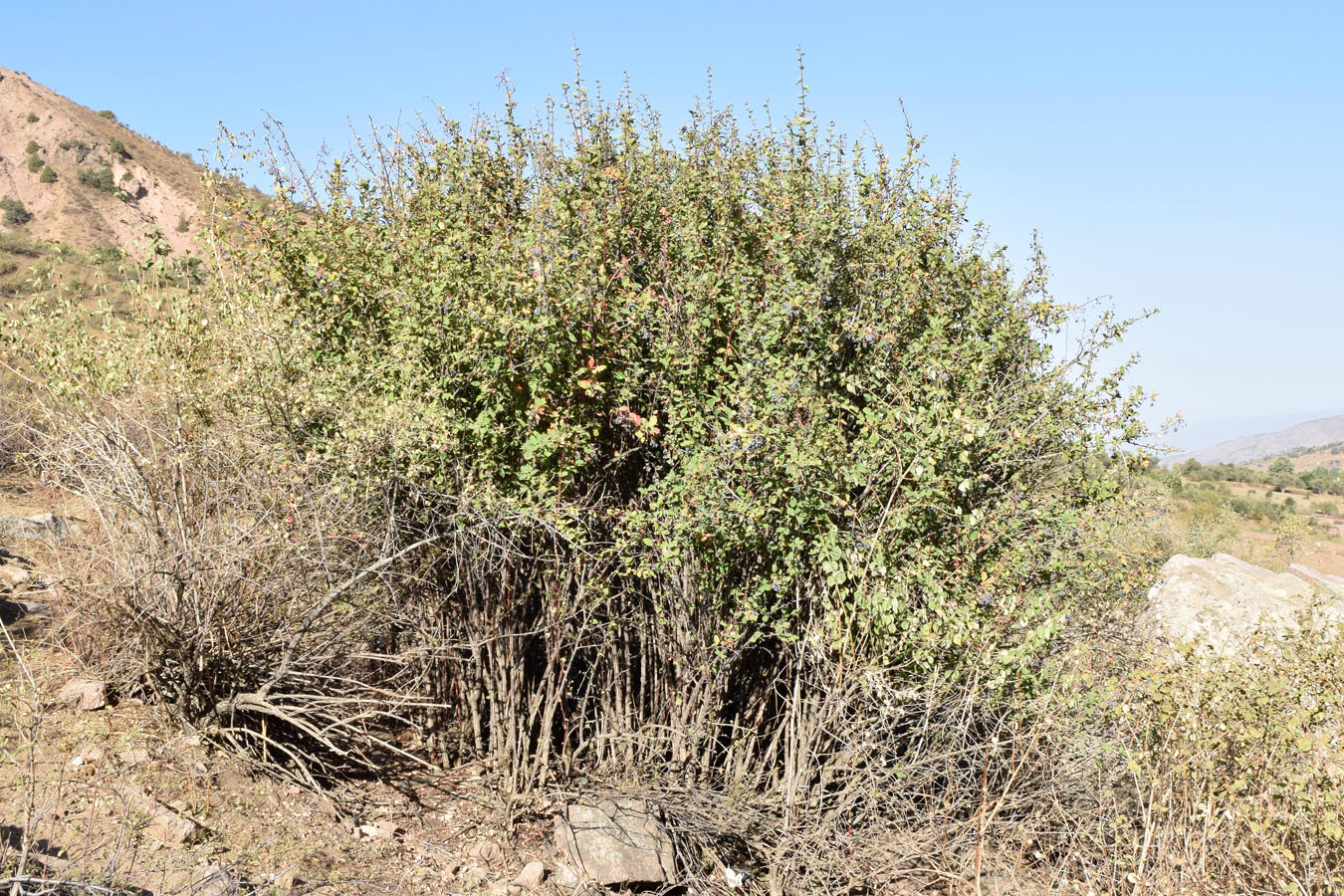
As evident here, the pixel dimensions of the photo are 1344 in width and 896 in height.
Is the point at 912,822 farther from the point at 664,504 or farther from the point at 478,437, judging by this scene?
the point at 478,437

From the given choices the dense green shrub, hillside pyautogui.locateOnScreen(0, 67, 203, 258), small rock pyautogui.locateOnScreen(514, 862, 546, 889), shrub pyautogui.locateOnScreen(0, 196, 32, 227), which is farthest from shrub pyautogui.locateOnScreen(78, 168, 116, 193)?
small rock pyautogui.locateOnScreen(514, 862, 546, 889)

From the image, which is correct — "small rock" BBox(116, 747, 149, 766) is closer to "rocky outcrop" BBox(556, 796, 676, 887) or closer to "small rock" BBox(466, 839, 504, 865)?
"small rock" BBox(466, 839, 504, 865)

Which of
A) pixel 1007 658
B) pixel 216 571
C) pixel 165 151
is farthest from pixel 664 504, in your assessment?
pixel 165 151

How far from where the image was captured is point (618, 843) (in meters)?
5.50

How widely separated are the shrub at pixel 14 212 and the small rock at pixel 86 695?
39833 millimetres

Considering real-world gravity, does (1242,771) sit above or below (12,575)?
below

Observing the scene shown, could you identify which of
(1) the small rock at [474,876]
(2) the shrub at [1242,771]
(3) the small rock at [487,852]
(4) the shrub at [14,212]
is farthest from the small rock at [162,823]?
(4) the shrub at [14,212]

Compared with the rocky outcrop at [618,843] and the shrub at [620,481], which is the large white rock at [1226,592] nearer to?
the shrub at [620,481]

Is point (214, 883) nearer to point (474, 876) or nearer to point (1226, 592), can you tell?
point (474, 876)

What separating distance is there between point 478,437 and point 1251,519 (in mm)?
36318

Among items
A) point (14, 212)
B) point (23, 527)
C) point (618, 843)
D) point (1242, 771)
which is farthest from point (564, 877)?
point (14, 212)

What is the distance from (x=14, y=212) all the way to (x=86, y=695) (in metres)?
40.6

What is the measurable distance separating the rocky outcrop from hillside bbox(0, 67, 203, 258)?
1471 inches

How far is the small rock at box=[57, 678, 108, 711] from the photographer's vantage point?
5.44 metres
